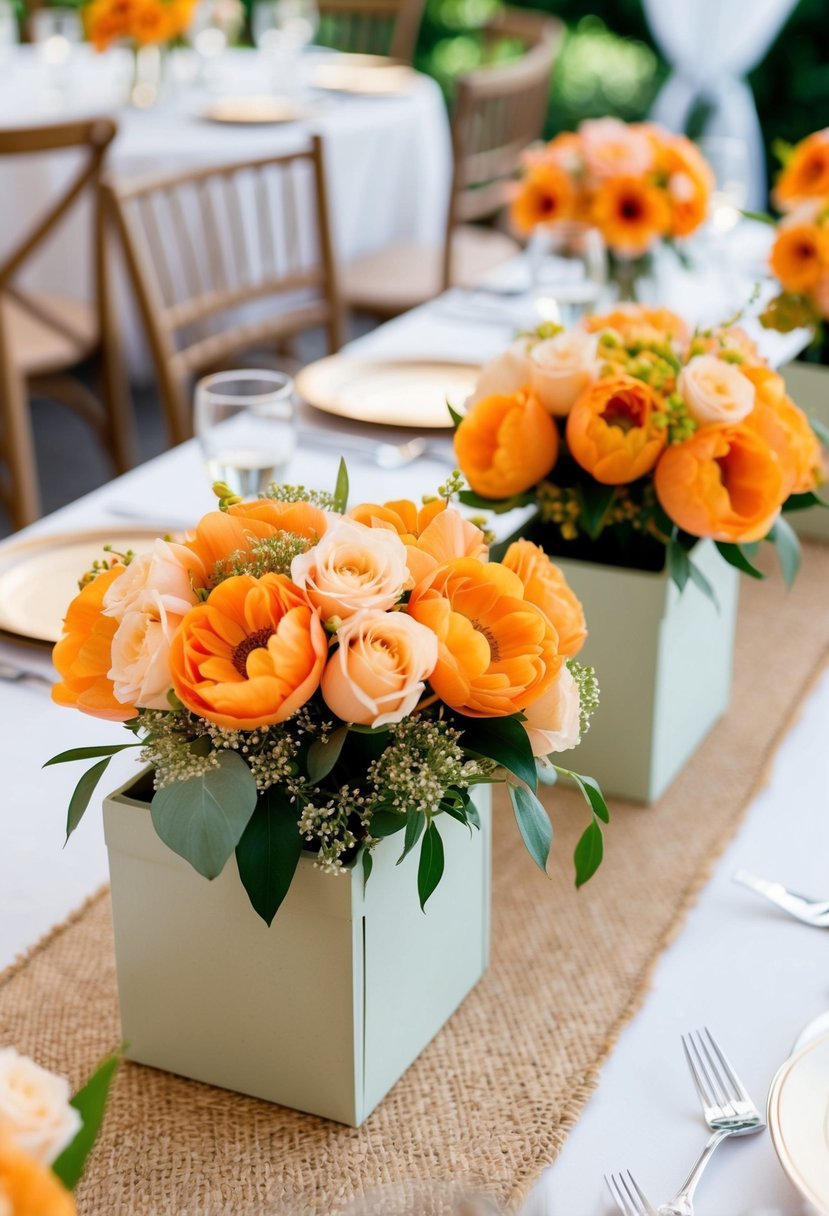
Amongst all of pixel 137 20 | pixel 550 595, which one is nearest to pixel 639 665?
pixel 550 595

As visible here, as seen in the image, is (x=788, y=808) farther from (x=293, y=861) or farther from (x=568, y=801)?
(x=293, y=861)

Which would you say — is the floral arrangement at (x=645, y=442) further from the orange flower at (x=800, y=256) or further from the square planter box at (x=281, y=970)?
the orange flower at (x=800, y=256)

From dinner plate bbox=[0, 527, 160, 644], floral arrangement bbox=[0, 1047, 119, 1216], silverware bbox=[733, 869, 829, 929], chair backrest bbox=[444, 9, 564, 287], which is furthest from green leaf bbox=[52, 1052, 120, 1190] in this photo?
chair backrest bbox=[444, 9, 564, 287]

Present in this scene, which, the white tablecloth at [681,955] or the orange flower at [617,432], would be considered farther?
the orange flower at [617,432]

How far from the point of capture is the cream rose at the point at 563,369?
39.2 inches

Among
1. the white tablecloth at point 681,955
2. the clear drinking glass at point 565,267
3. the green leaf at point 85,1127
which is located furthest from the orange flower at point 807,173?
the green leaf at point 85,1127

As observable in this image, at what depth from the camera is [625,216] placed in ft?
6.19

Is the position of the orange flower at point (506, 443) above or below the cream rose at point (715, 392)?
below

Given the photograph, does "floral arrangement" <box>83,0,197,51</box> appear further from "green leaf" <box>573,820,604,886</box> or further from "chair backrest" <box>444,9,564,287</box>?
"green leaf" <box>573,820,604,886</box>

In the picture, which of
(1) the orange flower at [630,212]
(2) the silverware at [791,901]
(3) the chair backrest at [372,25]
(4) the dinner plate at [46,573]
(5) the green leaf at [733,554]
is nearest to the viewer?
(2) the silverware at [791,901]

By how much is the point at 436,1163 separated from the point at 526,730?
0.78ft

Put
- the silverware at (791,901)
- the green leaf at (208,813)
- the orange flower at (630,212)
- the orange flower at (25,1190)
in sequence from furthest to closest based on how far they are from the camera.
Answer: the orange flower at (630,212)
the silverware at (791,901)
the green leaf at (208,813)
the orange flower at (25,1190)

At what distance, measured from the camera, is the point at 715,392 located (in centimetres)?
96

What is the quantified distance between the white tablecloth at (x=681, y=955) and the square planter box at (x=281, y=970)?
0.12 metres
